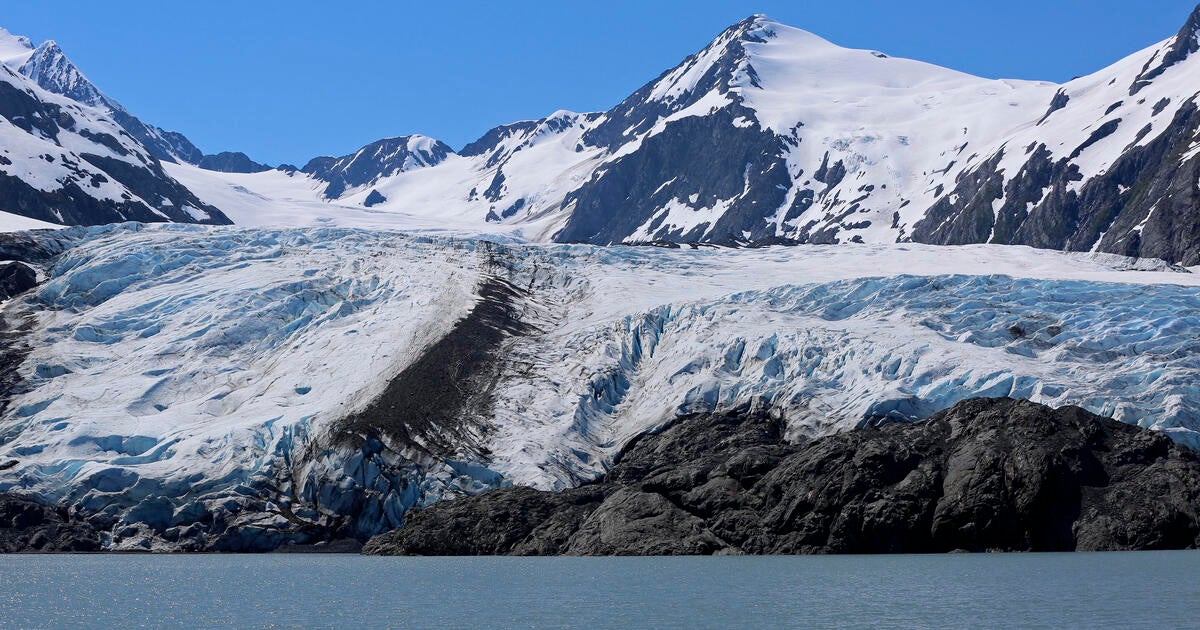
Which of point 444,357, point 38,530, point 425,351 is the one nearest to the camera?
point 38,530

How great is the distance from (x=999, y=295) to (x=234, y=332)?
52.9 m

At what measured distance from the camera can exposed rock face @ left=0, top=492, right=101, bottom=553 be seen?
64125mm

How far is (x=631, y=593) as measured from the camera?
39750 mm

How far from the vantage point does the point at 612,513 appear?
198 ft

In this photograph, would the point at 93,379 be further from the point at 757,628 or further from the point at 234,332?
the point at 757,628

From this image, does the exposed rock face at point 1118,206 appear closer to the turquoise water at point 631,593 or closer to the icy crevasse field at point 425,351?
the icy crevasse field at point 425,351

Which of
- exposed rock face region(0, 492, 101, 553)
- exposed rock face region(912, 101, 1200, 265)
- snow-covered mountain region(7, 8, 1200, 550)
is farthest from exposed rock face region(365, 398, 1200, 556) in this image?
exposed rock face region(912, 101, 1200, 265)

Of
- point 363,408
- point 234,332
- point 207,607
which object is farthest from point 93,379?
point 207,607

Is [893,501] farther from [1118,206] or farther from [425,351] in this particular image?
Answer: [1118,206]

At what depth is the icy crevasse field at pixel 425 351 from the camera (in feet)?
222

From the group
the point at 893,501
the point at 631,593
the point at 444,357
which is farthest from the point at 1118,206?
the point at 631,593

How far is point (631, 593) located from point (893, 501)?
20953 millimetres

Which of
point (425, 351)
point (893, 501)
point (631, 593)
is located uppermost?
point (425, 351)

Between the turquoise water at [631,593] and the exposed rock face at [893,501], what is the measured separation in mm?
3539
